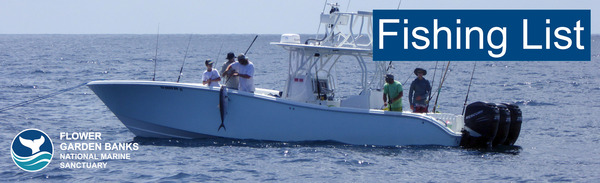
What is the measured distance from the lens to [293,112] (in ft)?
53.6

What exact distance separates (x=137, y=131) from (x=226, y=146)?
7.30ft

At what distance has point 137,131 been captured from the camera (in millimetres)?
17469

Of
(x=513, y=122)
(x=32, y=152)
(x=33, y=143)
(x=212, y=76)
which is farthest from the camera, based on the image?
(x=513, y=122)

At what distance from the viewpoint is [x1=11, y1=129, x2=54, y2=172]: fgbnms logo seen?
1430 centimetres

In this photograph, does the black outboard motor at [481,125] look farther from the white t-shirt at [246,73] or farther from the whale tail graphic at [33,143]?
the whale tail graphic at [33,143]

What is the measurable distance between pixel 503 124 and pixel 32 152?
29.4ft

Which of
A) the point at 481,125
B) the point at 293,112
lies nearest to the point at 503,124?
the point at 481,125

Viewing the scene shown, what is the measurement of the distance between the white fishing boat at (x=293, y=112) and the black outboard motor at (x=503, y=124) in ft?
1.73

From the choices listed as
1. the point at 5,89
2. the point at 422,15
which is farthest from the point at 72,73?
the point at 422,15

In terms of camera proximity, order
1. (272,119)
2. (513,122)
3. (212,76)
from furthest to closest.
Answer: (513,122) → (212,76) → (272,119)

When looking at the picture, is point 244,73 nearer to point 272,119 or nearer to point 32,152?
point 272,119

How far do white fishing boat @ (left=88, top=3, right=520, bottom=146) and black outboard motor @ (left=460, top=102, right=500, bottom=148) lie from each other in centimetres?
12

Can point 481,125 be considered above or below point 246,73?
below

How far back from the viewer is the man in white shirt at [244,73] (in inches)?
649
